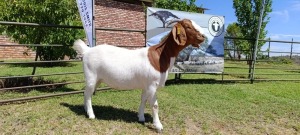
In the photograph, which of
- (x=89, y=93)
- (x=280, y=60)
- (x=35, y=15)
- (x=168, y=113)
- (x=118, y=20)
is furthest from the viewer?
(x=118, y=20)

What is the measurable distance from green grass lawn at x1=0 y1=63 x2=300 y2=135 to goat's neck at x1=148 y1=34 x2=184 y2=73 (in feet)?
3.15

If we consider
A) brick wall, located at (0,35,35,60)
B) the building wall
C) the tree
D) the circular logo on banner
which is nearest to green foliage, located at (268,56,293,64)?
the tree

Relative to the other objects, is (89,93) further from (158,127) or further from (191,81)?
(191,81)

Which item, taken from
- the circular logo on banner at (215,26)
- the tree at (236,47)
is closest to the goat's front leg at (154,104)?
the circular logo on banner at (215,26)

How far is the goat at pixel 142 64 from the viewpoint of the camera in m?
4.28

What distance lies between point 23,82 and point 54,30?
A: 5.18ft

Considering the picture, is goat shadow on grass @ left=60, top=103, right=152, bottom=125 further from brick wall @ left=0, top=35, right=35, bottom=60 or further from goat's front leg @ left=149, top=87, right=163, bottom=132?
brick wall @ left=0, top=35, right=35, bottom=60

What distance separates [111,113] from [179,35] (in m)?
1.78

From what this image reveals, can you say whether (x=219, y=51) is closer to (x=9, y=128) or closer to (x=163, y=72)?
(x=163, y=72)

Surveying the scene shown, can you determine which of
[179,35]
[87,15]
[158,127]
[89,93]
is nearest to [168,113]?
[158,127]

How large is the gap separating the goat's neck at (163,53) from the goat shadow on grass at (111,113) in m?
1.02

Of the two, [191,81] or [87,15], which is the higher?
[87,15]

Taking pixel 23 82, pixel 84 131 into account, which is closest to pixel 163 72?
pixel 84 131

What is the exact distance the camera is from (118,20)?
14.8 meters
